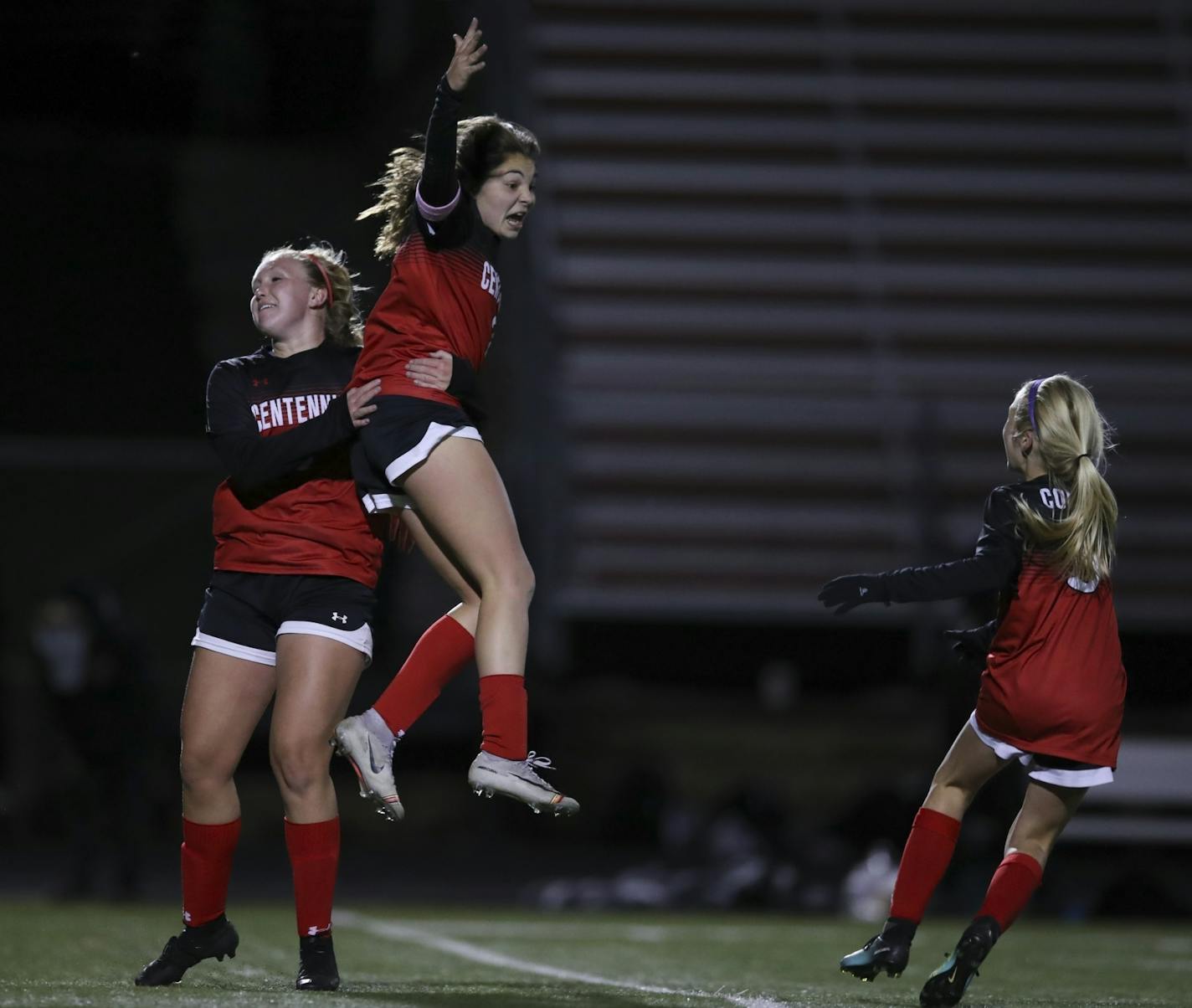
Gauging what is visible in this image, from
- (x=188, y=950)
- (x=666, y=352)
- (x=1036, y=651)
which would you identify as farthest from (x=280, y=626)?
(x=666, y=352)

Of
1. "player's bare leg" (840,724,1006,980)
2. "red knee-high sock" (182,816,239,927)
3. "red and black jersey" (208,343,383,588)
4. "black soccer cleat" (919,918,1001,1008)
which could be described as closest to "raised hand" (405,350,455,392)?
"red and black jersey" (208,343,383,588)

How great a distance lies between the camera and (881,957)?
4.34m

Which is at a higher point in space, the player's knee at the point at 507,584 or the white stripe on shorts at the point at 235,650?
the player's knee at the point at 507,584

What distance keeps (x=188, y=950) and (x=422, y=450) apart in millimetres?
1378

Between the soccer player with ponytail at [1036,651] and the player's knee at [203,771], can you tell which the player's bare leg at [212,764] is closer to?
the player's knee at [203,771]

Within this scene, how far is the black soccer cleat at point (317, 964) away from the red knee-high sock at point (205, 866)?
264mm

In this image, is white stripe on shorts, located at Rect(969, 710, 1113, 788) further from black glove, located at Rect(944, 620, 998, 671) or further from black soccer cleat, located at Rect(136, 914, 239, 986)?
black soccer cleat, located at Rect(136, 914, 239, 986)

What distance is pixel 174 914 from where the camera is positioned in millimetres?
7941

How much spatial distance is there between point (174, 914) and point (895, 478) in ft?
23.8

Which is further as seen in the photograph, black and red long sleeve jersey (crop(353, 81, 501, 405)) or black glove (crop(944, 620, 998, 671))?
black glove (crop(944, 620, 998, 671))

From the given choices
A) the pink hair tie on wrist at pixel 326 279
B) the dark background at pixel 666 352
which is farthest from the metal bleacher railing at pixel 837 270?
the pink hair tie on wrist at pixel 326 279

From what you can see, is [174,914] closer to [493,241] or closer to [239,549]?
[239,549]

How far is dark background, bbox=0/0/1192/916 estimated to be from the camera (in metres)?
12.3

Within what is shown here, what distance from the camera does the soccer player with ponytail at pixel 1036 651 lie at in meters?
4.40
